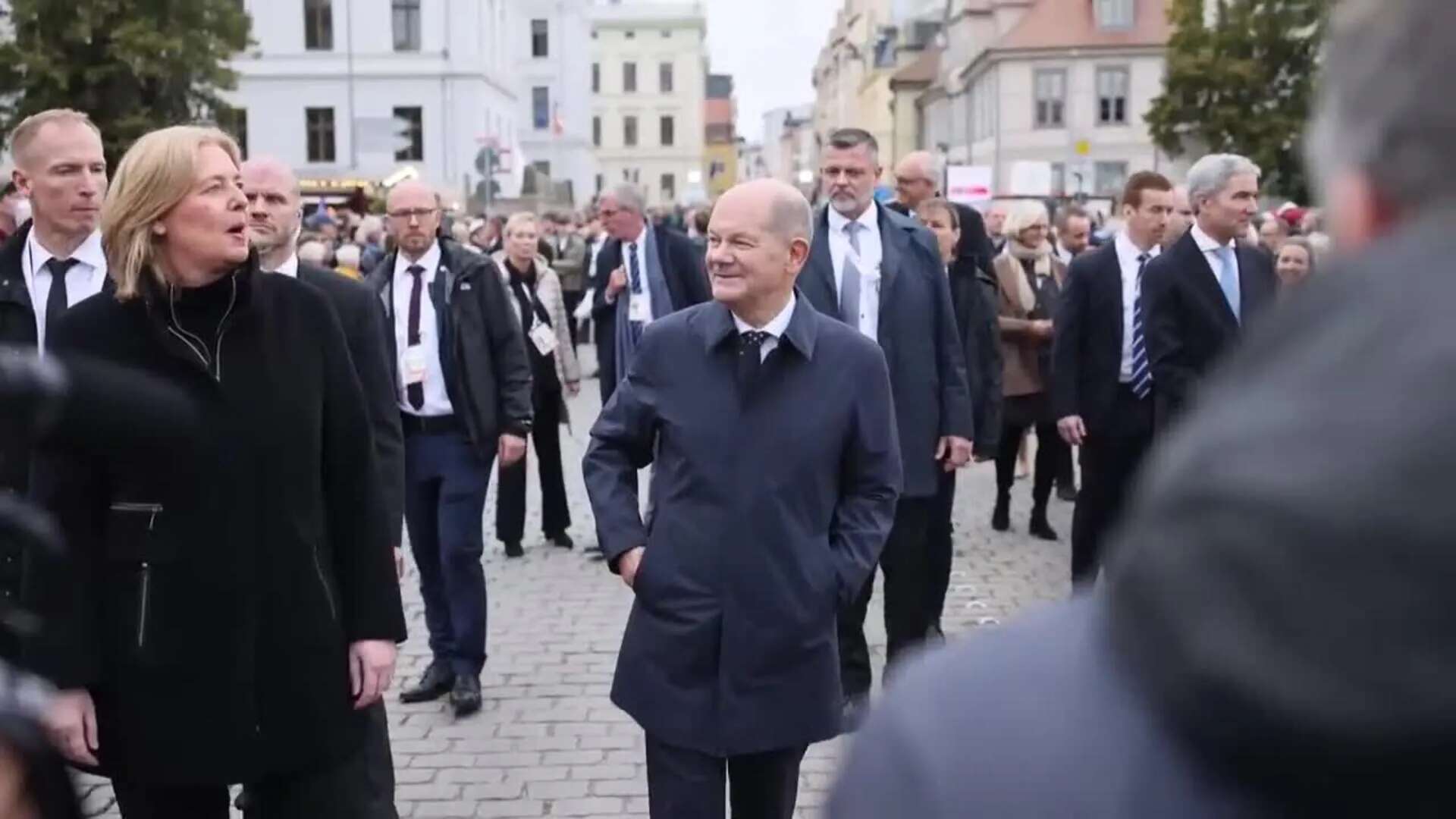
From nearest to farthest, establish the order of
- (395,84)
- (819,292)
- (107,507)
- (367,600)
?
1. (107,507)
2. (367,600)
3. (819,292)
4. (395,84)

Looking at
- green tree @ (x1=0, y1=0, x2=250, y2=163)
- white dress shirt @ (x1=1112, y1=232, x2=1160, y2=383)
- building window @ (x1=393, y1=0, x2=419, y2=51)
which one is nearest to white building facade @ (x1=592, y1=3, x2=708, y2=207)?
building window @ (x1=393, y1=0, x2=419, y2=51)

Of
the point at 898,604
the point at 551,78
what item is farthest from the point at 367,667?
the point at 551,78

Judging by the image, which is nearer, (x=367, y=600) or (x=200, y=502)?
(x=200, y=502)

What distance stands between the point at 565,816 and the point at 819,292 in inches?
87.8

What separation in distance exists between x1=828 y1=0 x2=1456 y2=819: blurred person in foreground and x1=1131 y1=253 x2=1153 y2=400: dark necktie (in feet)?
21.7

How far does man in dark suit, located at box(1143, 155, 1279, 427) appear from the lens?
7059 mm

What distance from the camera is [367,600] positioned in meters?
4.01

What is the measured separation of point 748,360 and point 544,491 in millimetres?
6682

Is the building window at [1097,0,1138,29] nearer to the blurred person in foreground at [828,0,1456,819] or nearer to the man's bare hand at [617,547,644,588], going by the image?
the man's bare hand at [617,547,644,588]

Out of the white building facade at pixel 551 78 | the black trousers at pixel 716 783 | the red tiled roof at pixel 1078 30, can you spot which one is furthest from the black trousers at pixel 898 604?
the white building facade at pixel 551 78

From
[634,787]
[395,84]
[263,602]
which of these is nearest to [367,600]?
[263,602]

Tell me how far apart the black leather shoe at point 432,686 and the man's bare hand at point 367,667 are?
3.39 meters

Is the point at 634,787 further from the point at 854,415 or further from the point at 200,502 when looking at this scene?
the point at 200,502

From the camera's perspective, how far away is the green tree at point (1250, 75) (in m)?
41.1
